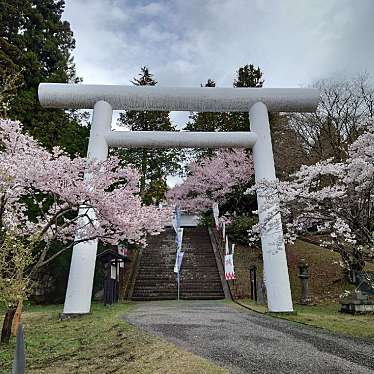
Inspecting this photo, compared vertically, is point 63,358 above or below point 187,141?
below

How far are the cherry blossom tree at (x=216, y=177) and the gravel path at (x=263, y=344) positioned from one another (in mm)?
11890

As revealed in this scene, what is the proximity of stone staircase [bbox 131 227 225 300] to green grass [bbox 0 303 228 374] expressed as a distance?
6.00 m

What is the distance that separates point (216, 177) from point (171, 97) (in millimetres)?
10539

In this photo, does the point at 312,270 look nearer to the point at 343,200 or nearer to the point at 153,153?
the point at 343,200

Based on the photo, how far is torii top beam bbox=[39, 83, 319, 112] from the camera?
31.0ft

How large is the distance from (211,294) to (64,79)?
12242 millimetres

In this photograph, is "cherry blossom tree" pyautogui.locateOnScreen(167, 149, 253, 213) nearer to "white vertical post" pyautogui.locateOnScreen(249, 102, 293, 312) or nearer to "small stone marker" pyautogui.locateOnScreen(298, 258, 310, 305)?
"small stone marker" pyautogui.locateOnScreen(298, 258, 310, 305)

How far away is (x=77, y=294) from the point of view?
837 cm

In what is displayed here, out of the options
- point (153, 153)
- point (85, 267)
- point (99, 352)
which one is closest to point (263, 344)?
point (99, 352)

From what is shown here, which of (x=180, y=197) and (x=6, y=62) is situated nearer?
(x=6, y=62)

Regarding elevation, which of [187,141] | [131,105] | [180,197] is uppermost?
[180,197]

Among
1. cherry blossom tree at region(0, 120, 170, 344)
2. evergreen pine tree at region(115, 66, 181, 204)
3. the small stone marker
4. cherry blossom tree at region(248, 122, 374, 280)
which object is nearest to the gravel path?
cherry blossom tree at region(248, 122, 374, 280)

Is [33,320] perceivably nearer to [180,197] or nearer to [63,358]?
[63,358]

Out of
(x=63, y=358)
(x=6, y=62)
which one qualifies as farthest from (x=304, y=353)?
(x=6, y=62)
